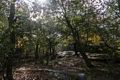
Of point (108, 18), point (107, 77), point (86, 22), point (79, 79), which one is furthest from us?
point (86, 22)

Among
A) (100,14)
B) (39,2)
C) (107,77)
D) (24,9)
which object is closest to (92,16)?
(100,14)

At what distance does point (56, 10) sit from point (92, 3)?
4.12 metres

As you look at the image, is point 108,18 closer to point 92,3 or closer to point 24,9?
point 92,3

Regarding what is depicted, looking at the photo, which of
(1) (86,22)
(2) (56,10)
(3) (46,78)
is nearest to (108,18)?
(1) (86,22)

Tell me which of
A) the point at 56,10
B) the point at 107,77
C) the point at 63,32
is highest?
the point at 56,10

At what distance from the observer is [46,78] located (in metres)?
17.1

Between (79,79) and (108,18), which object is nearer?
(79,79)

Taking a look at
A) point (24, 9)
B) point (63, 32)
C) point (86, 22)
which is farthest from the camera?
point (63, 32)

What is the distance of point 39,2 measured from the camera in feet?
81.1

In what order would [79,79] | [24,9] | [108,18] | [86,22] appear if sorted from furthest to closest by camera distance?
[86,22] → [108,18] → [24,9] → [79,79]

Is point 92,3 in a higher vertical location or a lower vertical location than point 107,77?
higher

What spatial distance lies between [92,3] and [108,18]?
92.0 inches

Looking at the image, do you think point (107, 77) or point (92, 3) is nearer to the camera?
point (107, 77)

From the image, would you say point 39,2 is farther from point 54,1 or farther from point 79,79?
point 79,79
